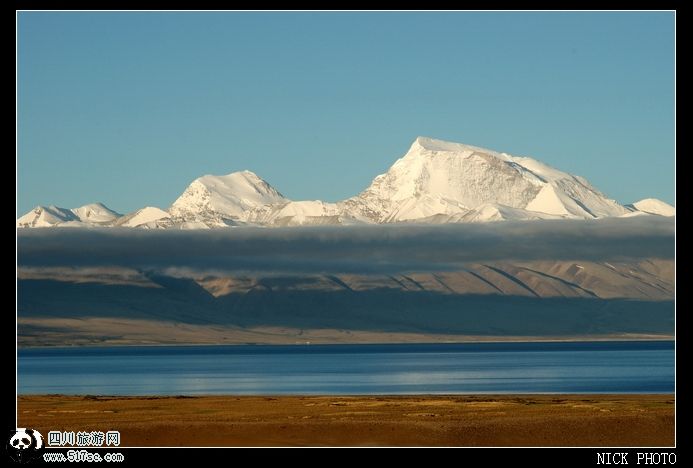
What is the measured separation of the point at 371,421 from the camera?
223 feet

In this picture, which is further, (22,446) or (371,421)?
(371,421)

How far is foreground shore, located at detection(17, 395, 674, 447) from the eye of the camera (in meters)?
61.1

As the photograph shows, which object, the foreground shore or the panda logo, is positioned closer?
the panda logo

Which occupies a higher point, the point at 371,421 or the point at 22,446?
the point at 371,421

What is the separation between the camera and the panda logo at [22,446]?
1849 inches

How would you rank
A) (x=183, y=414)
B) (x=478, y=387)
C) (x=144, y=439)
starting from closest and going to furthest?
(x=144, y=439) → (x=183, y=414) → (x=478, y=387)

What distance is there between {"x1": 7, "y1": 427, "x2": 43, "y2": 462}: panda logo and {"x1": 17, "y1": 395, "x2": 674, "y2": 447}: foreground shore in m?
11.6

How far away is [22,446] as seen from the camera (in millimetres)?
47500

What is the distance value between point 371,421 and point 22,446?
24740 mm

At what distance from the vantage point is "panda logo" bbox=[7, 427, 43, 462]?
4697 cm
